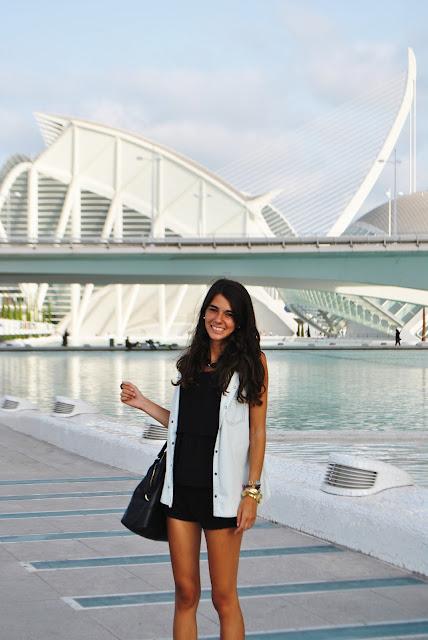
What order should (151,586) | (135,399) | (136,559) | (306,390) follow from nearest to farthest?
(135,399) → (151,586) → (136,559) → (306,390)

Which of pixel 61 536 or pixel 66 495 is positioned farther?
pixel 66 495

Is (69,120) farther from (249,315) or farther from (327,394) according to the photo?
(249,315)

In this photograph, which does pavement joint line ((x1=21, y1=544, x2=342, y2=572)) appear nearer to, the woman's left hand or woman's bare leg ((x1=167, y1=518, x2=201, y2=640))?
woman's bare leg ((x1=167, y1=518, x2=201, y2=640))

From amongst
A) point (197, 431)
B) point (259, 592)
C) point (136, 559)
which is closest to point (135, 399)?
point (197, 431)

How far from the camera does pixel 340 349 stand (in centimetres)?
6306

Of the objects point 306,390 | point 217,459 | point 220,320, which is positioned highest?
point 220,320

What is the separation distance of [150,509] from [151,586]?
171 cm

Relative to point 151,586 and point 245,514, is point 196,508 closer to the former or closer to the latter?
point 245,514

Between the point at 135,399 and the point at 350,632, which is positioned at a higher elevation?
the point at 135,399

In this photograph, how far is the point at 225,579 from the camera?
12.7 feet

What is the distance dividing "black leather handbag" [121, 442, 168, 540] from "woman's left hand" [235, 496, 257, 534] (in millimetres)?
307

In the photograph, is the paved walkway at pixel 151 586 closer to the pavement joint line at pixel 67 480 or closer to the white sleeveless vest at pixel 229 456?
the white sleeveless vest at pixel 229 456

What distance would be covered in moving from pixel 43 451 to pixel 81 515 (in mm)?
4634

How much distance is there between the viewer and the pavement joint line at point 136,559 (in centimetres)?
603
